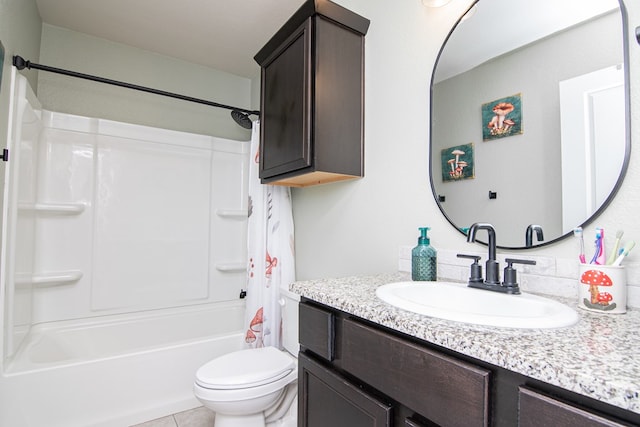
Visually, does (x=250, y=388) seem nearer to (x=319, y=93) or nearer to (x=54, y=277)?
(x=319, y=93)

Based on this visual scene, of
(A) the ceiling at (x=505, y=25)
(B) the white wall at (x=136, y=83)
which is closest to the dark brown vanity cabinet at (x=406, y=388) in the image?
(A) the ceiling at (x=505, y=25)

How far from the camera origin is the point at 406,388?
0.66m

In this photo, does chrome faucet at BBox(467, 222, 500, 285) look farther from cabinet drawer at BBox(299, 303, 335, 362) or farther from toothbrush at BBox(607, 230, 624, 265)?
cabinet drawer at BBox(299, 303, 335, 362)

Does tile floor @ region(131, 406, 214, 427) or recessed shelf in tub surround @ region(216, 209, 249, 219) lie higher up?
recessed shelf in tub surround @ region(216, 209, 249, 219)

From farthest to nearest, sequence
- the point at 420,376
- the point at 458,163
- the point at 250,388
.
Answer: the point at 250,388 < the point at 458,163 < the point at 420,376

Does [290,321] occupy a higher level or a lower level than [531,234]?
lower

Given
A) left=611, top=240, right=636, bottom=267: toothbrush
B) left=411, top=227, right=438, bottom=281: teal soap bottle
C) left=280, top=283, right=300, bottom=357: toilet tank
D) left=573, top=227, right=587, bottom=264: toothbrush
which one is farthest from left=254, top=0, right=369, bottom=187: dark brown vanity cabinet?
left=611, top=240, right=636, bottom=267: toothbrush

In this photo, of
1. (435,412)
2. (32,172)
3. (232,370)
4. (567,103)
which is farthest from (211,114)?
(435,412)

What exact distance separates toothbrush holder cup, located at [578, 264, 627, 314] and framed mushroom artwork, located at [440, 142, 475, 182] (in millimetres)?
503

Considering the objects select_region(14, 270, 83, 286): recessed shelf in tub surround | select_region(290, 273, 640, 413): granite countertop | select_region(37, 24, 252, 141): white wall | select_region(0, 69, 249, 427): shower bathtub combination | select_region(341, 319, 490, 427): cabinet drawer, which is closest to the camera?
select_region(290, 273, 640, 413): granite countertop

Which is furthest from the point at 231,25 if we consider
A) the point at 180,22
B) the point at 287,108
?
the point at 287,108

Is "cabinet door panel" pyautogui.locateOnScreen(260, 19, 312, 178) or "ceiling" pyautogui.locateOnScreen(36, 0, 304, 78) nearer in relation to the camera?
"cabinet door panel" pyautogui.locateOnScreen(260, 19, 312, 178)

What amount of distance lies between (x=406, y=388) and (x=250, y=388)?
941 mm

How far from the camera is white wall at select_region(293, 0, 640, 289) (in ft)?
4.15
